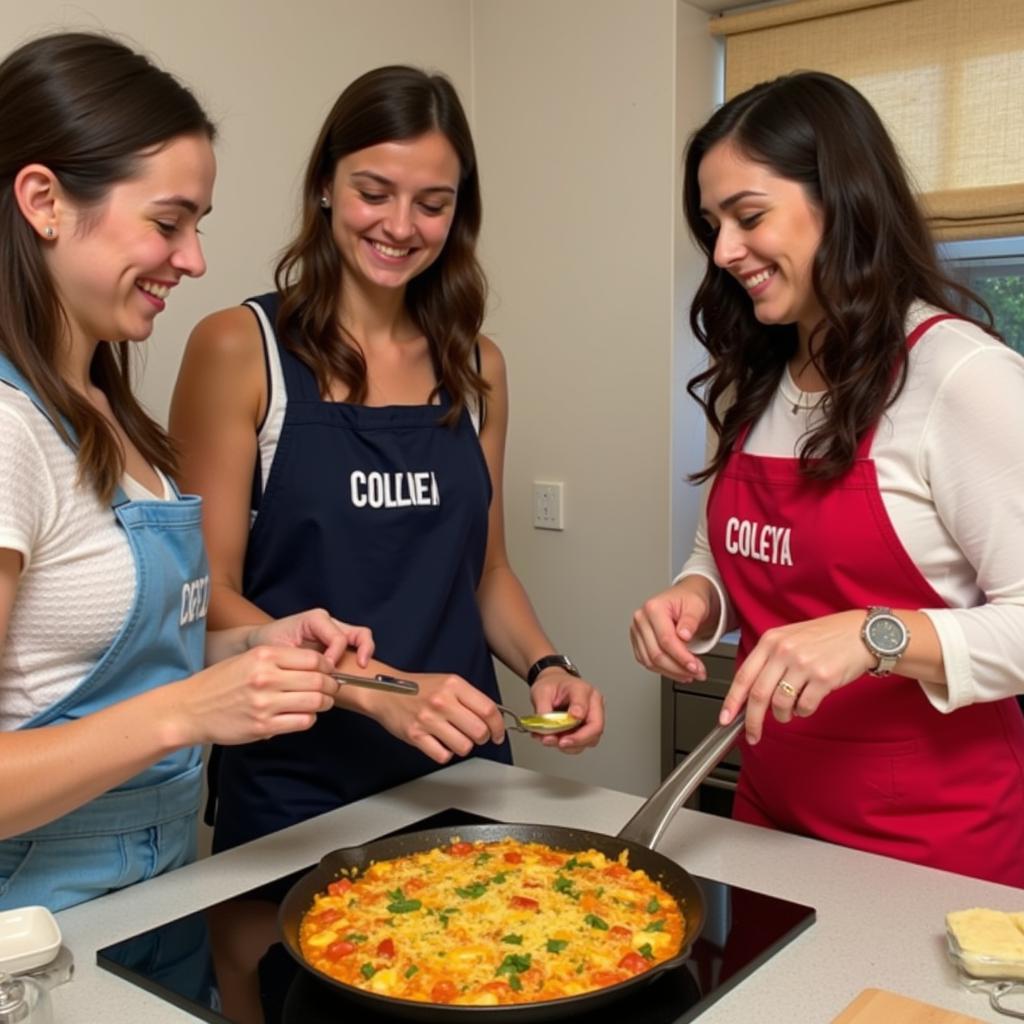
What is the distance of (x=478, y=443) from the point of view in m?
1.91

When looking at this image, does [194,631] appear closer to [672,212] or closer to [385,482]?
[385,482]

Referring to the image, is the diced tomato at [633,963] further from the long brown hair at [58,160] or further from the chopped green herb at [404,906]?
the long brown hair at [58,160]

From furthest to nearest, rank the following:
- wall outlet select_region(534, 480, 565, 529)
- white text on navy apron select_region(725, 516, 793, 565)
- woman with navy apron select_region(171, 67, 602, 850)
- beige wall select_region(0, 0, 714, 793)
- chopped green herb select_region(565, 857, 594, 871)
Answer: wall outlet select_region(534, 480, 565, 529)
beige wall select_region(0, 0, 714, 793)
woman with navy apron select_region(171, 67, 602, 850)
white text on navy apron select_region(725, 516, 793, 565)
chopped green herb select_region(565, 857, 594, 871)

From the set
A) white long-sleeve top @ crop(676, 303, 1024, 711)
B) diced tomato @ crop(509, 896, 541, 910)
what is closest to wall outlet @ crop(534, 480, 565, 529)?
white long-sleeve top @ crop(676, 303, 1024, 711)

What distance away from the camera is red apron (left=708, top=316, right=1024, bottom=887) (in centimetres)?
147

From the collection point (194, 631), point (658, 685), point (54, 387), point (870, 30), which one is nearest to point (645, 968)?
point (194, 631)

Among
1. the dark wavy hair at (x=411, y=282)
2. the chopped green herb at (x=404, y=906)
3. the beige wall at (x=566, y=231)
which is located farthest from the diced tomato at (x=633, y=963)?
the beige wall at (x=566, y=231)

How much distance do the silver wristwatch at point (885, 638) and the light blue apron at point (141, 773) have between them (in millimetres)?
779

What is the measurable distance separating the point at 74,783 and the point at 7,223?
585 mm

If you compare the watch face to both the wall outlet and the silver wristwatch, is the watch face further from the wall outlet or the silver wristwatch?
the wall outlet

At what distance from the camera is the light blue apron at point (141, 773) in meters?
1.22

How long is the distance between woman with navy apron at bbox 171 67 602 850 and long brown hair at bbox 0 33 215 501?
443mm

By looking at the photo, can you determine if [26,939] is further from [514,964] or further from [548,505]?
[548,505]

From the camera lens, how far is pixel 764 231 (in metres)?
1.55
